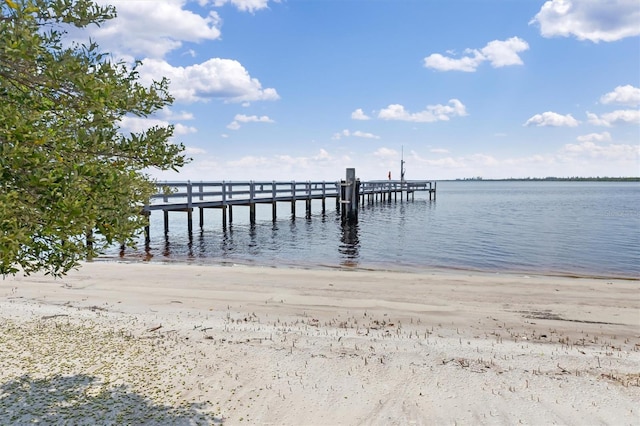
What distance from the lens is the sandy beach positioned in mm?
4531

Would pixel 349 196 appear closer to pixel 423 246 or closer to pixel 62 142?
pixel 423 246

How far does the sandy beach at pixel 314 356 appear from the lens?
14.9 feet

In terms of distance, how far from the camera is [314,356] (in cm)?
592

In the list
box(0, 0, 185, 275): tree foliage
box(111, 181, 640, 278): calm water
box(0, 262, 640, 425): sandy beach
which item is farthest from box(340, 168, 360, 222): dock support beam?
box(0, 0, 185, 275): tree foliage

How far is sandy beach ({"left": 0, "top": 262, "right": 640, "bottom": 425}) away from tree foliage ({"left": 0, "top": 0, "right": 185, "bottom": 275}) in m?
2.28

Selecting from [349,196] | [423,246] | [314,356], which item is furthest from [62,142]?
[349,196]

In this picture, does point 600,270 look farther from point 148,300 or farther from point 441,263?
point 148,300

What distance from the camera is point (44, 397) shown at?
469 centimetres

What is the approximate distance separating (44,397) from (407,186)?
57.7 meters

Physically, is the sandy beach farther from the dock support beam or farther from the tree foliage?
the dock support beam


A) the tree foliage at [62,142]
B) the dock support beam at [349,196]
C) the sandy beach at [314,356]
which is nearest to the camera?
the tree foliage at [62,142]

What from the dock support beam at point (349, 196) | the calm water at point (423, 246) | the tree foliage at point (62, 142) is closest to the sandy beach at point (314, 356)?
the tree foliage at point (62, 142)

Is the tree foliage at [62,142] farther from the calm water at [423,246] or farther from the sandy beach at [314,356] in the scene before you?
the calm water at [423,246]

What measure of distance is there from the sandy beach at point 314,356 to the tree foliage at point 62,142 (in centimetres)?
228
